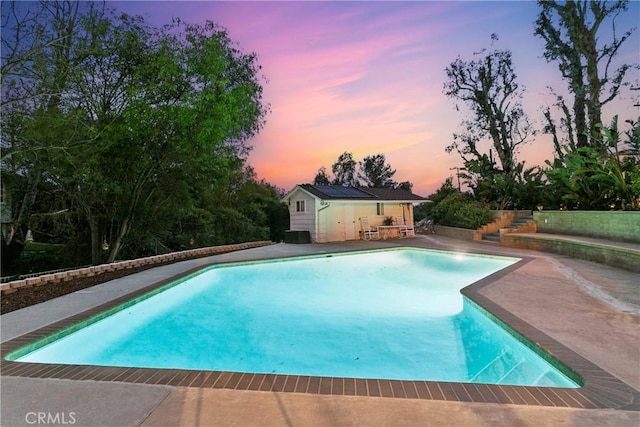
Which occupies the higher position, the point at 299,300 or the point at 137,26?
the point at 137,26

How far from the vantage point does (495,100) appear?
18469mm

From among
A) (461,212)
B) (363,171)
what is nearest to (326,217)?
(461,212)

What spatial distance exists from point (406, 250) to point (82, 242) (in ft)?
35.9

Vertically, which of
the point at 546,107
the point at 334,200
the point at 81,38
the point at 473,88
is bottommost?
the point at 334,200

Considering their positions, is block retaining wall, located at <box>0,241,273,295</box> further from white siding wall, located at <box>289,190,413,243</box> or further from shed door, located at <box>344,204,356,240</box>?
shed door, located at <box>344,204,356,240</box>

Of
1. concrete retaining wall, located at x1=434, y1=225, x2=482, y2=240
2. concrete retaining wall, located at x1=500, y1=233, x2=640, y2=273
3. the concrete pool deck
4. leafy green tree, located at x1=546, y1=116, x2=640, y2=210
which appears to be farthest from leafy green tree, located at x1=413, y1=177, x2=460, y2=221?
the concrete pool deck

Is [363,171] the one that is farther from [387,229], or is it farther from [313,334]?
[313,334]

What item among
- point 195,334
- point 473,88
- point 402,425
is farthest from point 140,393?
point 473,88

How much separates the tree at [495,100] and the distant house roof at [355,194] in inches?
165

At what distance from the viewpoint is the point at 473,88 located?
61.8ft

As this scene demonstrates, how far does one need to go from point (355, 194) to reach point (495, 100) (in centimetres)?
979

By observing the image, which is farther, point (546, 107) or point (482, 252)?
point (546, 107)

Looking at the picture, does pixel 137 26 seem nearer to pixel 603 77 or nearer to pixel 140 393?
pixel 140 393

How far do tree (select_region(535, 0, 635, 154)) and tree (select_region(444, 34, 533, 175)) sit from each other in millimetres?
1885
